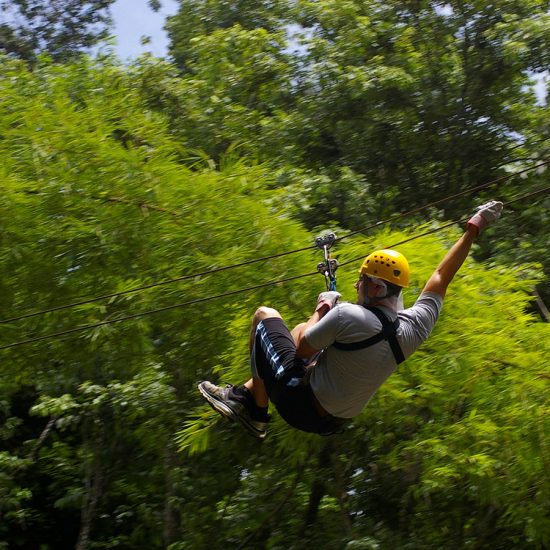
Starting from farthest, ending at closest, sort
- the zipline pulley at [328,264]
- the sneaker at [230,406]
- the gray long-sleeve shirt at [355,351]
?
the sneaker at [230,406]
the zipline pulley at [328,264]
the gray long-sleeve shirt at [355,351]

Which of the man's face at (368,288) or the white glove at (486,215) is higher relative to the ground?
the white glove at (486,215)

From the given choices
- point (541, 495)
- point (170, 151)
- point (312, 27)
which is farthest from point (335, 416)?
point (312, 27)

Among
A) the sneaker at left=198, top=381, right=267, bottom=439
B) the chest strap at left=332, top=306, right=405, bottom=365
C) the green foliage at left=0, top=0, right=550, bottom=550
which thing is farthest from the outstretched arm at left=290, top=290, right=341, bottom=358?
the green foliage at left=0, top=0, right=550, bottom=550

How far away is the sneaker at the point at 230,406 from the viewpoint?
3.97 meters

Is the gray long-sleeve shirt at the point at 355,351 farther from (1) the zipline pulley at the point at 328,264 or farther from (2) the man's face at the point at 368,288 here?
(1) the zipline pulley at the point at 328,264

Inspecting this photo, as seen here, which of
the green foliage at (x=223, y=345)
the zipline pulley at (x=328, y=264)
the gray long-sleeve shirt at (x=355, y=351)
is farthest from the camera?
the green foliage at (x=223, y=345)

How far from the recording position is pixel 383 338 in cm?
341

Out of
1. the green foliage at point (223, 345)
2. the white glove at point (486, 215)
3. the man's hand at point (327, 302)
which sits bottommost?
the green foliage at point (223, 345)

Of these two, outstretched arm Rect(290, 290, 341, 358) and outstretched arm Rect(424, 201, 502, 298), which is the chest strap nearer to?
outstretched arm Rect(290, 290, 341, 358)

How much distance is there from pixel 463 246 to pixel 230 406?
120 centimetres

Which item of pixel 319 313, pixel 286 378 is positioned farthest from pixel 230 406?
pixel 319 313

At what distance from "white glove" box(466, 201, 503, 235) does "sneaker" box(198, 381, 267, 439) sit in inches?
49.2

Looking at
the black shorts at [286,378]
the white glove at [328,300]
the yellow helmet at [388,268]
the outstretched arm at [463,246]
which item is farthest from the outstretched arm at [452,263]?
the black shorts at [286,378]

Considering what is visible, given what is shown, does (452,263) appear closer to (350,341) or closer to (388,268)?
(388,268)
